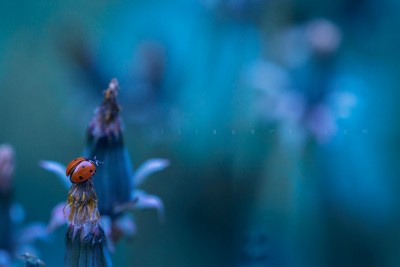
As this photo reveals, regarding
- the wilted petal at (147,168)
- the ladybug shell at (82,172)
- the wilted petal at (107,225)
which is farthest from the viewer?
the wilted petal at (147,168)

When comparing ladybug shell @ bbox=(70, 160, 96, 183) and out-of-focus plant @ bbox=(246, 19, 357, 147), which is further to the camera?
out-of-focus plant @ bbox=(246, 19, 357, 147)

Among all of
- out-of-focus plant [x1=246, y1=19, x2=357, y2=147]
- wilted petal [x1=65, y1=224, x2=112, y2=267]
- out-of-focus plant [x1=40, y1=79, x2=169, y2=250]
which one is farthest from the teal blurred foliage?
wilted petal [x1=65, y1=224, x2=112, y2=267]

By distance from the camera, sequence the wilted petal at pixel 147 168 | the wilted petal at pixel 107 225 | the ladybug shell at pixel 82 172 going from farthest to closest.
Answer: the wilted petal at pixel 147 168 < the wilted petal at pixel 107 225 < the ladybug shell at pixel 82 172

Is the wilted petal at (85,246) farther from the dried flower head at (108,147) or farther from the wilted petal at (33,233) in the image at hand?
the wilted petal at (33,233)

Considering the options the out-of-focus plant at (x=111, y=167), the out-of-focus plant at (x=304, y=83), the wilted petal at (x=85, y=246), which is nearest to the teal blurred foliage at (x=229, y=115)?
the out-of-focus plant at (x=304, y=83)

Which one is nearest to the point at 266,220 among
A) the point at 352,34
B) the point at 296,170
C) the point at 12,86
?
the point at 296,170

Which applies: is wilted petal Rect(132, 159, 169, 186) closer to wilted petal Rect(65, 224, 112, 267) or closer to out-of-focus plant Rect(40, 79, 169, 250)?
out-of-focus plant Rect(40, 79, 169, 250)

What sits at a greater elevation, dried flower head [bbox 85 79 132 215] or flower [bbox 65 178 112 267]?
dried flower head [bbox 85 79 132 215]

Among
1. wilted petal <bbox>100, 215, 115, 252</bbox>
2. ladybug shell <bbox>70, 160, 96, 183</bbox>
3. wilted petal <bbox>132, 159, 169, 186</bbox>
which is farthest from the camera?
wilted petal <bbox>132, 159, 169, 186</bbox>
